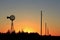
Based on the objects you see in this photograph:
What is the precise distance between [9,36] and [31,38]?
542cm

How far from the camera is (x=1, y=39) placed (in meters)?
58.5

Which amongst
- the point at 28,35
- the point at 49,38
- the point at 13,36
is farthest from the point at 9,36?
the point at 49,38

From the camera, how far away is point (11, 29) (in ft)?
256

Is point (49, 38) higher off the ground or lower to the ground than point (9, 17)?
lower

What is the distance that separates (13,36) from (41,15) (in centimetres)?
955

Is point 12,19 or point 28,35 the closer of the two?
point 28,35

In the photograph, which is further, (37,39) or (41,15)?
(41,15)

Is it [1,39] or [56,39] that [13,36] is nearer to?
[1,39]

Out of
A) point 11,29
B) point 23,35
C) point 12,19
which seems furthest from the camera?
point 11,29

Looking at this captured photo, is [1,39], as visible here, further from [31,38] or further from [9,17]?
[9,17]

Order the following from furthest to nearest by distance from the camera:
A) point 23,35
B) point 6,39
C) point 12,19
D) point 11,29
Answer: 1. point 11,29
2. point 12,19
3. point 23,35
4. point 6,39

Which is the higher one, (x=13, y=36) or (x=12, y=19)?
(x=12, y=19)

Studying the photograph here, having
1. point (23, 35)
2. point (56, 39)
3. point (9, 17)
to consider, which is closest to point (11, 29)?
point (9, 17)

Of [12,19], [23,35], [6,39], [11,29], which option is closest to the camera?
[6,39]
